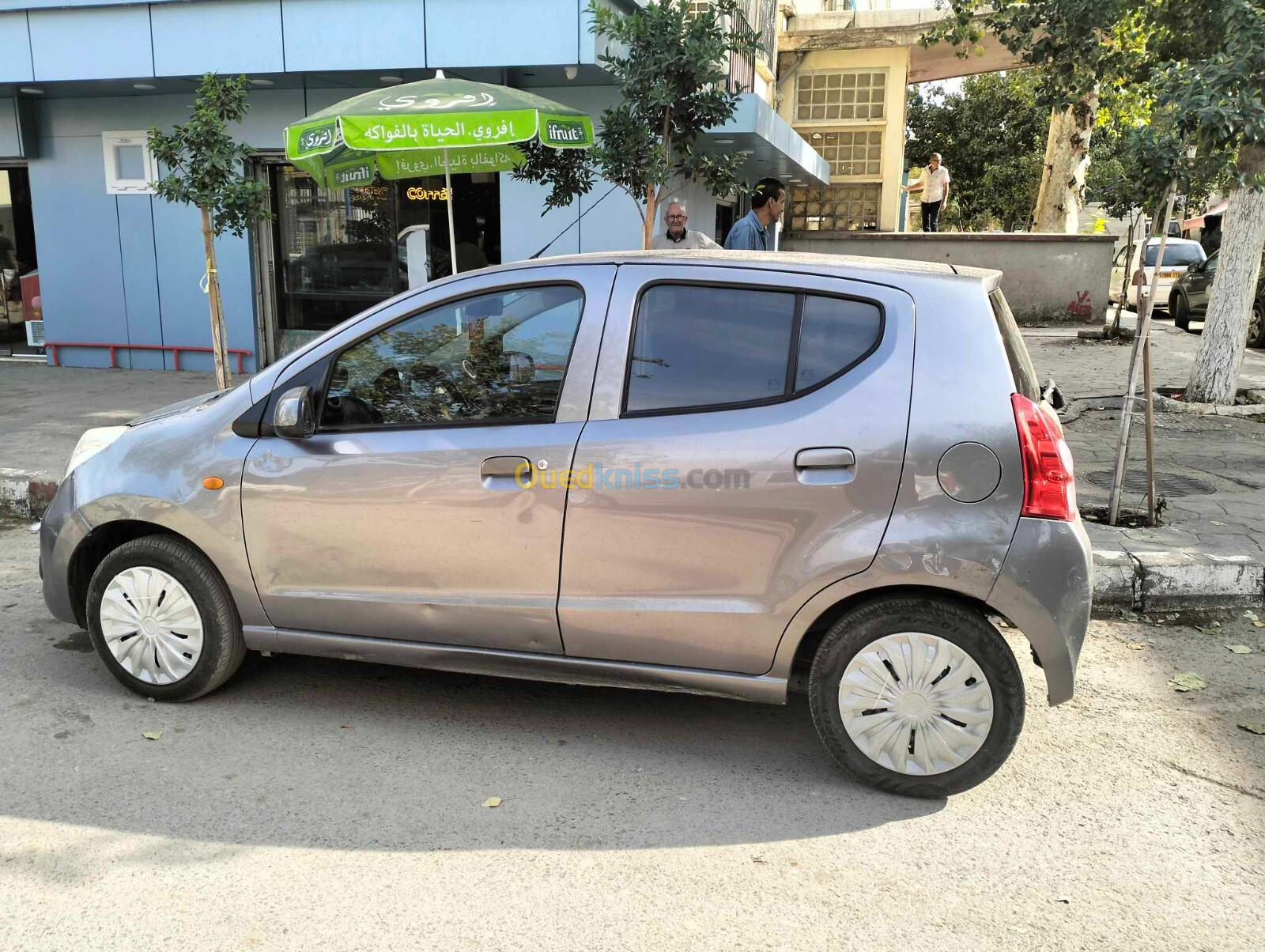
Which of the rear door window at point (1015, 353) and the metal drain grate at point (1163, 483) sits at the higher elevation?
the rear door window at point (1015, 353)

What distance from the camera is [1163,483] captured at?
7.36 meters

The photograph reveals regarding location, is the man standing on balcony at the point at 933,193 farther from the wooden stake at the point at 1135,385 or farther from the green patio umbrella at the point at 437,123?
the wooden stake at the point at 1135,385

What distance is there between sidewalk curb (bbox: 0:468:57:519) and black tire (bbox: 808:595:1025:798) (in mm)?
5775

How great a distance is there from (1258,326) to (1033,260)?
376 cm

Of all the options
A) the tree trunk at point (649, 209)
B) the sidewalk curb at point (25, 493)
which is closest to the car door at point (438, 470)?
the tree trunk at point (649, 209)

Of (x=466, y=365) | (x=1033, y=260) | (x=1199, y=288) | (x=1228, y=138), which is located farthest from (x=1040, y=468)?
(x=1199, y=288)

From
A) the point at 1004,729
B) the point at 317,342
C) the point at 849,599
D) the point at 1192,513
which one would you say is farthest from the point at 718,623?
the point at 1192,513

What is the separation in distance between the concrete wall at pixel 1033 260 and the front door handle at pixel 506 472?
15.8m

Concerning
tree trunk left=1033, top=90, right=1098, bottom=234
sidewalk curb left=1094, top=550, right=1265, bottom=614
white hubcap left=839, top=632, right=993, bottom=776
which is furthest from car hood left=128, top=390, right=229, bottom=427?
tree trunk left=1033, top=90, right=1098, bottom=234

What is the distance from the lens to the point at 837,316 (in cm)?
337

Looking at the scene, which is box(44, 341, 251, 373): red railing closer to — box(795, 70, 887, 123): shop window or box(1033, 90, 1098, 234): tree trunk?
box(795, 70, 887, 123): shop window

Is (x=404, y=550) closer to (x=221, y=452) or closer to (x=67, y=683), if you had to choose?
(x=221, y=452)

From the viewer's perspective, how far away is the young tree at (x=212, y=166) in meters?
7.65

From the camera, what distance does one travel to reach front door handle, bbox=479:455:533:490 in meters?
3.50
